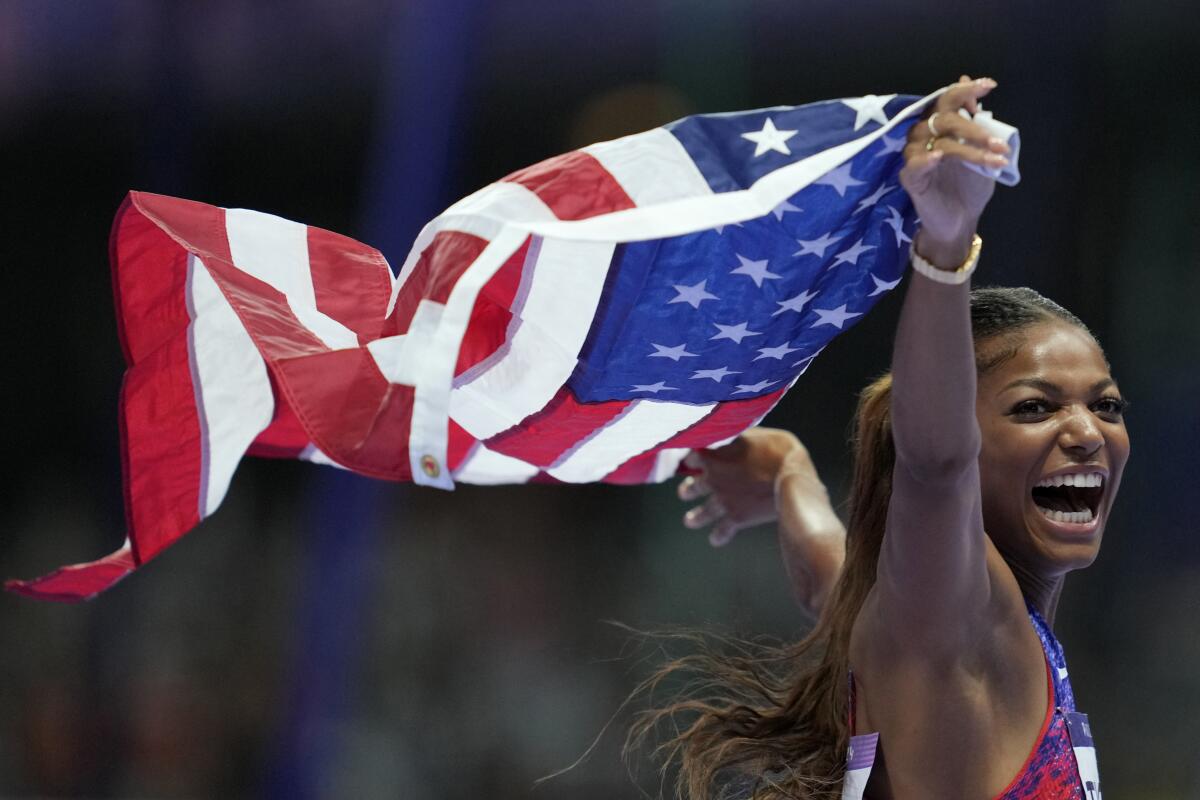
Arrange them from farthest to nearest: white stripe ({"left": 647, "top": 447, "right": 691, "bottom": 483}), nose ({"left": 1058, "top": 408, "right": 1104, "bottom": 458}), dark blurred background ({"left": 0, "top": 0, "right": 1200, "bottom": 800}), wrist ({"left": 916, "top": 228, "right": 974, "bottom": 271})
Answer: dark blurred background ({"left": 0, "top": 0, "right": 1200, "bottom": 800}), white stripe ({"left": 647, "top": 447, "right": 691, "bottom": 483}), nose ({"left": 1058, "top": 408, "right": 1104, "bottom": 458}), wrist ({"left": 916, "top": 228, "right": 974, "bottom": 271})

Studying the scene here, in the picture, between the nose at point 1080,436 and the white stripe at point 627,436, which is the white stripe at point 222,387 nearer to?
the white stripe at point 627,436

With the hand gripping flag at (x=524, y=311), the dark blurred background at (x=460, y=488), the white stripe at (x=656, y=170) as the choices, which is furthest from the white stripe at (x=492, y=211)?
the dark blurred background at (x=460, y=488)

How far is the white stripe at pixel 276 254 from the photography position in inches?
86.4

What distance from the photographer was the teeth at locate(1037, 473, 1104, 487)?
1979mm

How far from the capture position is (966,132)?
1527 millimetres

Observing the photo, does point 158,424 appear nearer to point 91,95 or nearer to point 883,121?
point 883,121

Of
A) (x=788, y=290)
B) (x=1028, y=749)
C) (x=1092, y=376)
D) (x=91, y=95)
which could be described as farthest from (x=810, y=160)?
(x=91, y=95)

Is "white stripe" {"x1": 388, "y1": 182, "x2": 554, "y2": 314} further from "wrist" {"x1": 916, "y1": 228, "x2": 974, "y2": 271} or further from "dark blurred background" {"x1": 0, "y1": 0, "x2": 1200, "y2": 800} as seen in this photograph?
"dark blurred background" {"x1": 0, "y1": 0, "x2": 1200, "y2": 800}

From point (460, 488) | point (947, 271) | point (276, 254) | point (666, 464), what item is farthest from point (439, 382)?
point (460, 488)

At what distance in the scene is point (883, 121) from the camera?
1.73 metres

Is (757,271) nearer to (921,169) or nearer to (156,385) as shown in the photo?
(921,169)

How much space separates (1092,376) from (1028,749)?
1.75 feet

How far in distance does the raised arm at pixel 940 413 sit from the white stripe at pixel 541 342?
44cm

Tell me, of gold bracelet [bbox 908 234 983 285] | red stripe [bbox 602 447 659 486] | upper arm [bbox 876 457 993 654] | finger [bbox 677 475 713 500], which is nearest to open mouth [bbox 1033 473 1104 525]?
Answer: upper arm [bbox 876 457 993 654]
